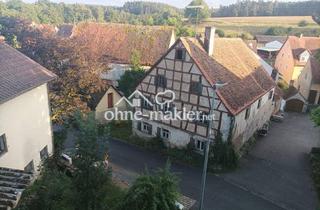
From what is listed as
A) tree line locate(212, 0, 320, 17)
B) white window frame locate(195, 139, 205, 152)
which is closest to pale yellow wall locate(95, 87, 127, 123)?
white window frame locate(195, 139, 205, 152)

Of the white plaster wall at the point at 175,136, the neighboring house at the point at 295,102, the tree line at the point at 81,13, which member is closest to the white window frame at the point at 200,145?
the white plaster wall at the point at 175,136

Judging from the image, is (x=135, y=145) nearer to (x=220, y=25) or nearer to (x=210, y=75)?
(x=210, y=75)

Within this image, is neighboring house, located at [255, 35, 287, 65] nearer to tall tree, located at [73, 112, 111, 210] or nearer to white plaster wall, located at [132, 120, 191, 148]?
white plaster wall, located at [132, 120, 191, 148]

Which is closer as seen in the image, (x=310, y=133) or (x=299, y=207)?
(x=299, y=207)

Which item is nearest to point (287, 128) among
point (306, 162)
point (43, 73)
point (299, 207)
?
point (306, 162)

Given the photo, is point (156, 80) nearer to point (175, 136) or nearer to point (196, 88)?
point (196, 88)

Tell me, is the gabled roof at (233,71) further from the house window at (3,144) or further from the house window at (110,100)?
the house window at (3,144)
